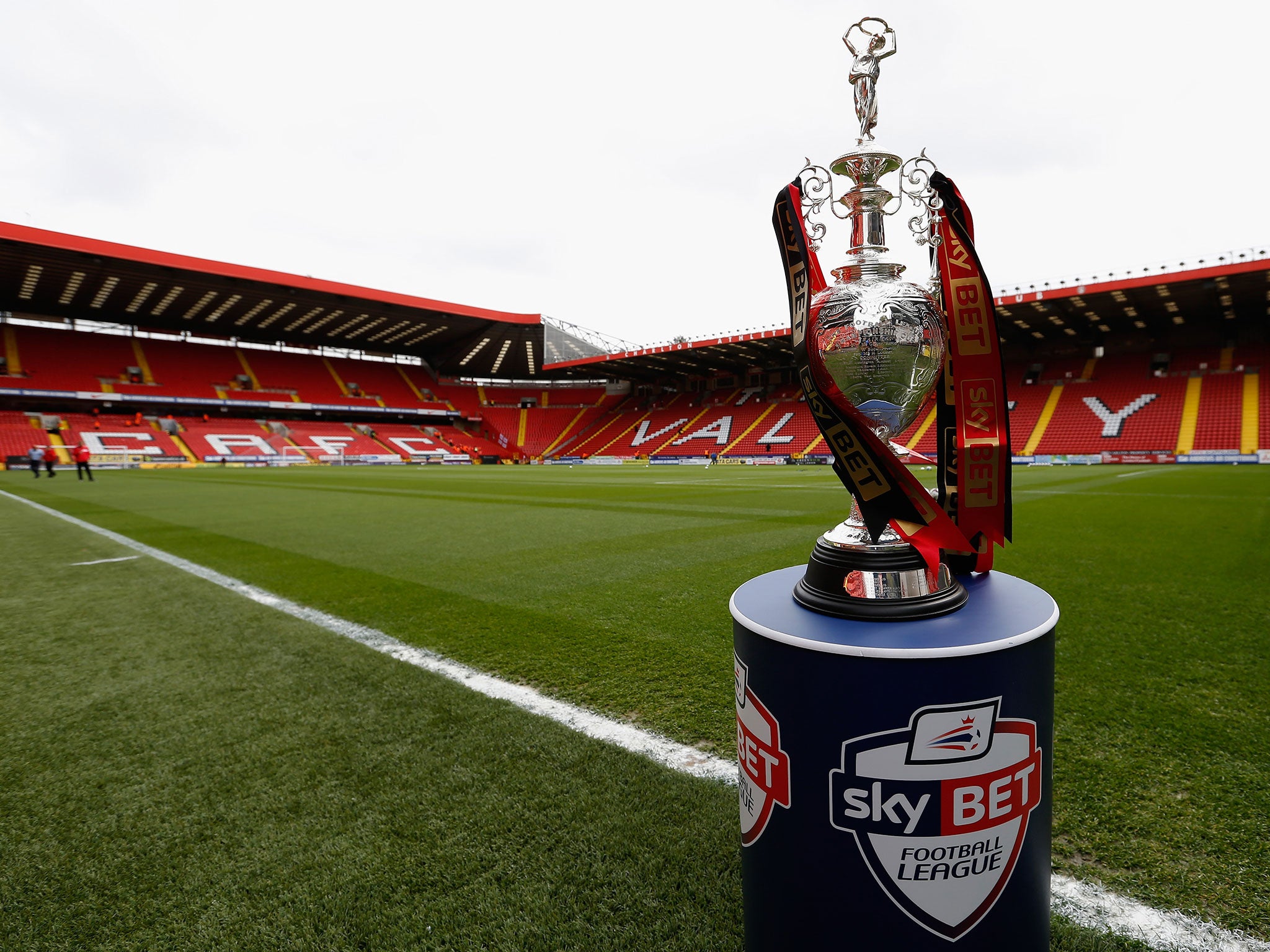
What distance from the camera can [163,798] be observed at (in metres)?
1.81

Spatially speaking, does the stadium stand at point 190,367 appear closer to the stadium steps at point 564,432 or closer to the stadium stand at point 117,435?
the stadium stand at point 117,435

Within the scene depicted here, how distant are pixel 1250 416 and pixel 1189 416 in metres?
1.83

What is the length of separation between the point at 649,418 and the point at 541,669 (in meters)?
42.2

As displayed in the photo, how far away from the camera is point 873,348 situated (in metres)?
1.06

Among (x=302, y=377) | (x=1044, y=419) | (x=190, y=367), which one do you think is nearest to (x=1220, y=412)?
(x=1044, y=419)

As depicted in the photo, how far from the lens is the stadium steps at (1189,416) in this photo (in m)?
25.0

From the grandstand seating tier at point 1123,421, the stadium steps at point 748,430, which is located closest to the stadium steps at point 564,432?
the stadium steps at point 748,430

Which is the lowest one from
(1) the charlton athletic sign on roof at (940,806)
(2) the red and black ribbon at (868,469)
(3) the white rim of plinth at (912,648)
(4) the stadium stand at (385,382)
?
(1) the charlton athletic sign on roof at (940,806)

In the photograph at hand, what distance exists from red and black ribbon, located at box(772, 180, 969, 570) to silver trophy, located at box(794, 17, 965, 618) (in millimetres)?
17

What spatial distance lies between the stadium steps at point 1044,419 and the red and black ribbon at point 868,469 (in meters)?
31.6

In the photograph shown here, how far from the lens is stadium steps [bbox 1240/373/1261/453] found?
23.7 meters

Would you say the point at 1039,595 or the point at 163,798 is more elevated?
the point at 1039,595

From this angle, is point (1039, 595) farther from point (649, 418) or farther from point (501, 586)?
point (649, 418)

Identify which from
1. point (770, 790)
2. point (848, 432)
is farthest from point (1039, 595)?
point (770, 790)
